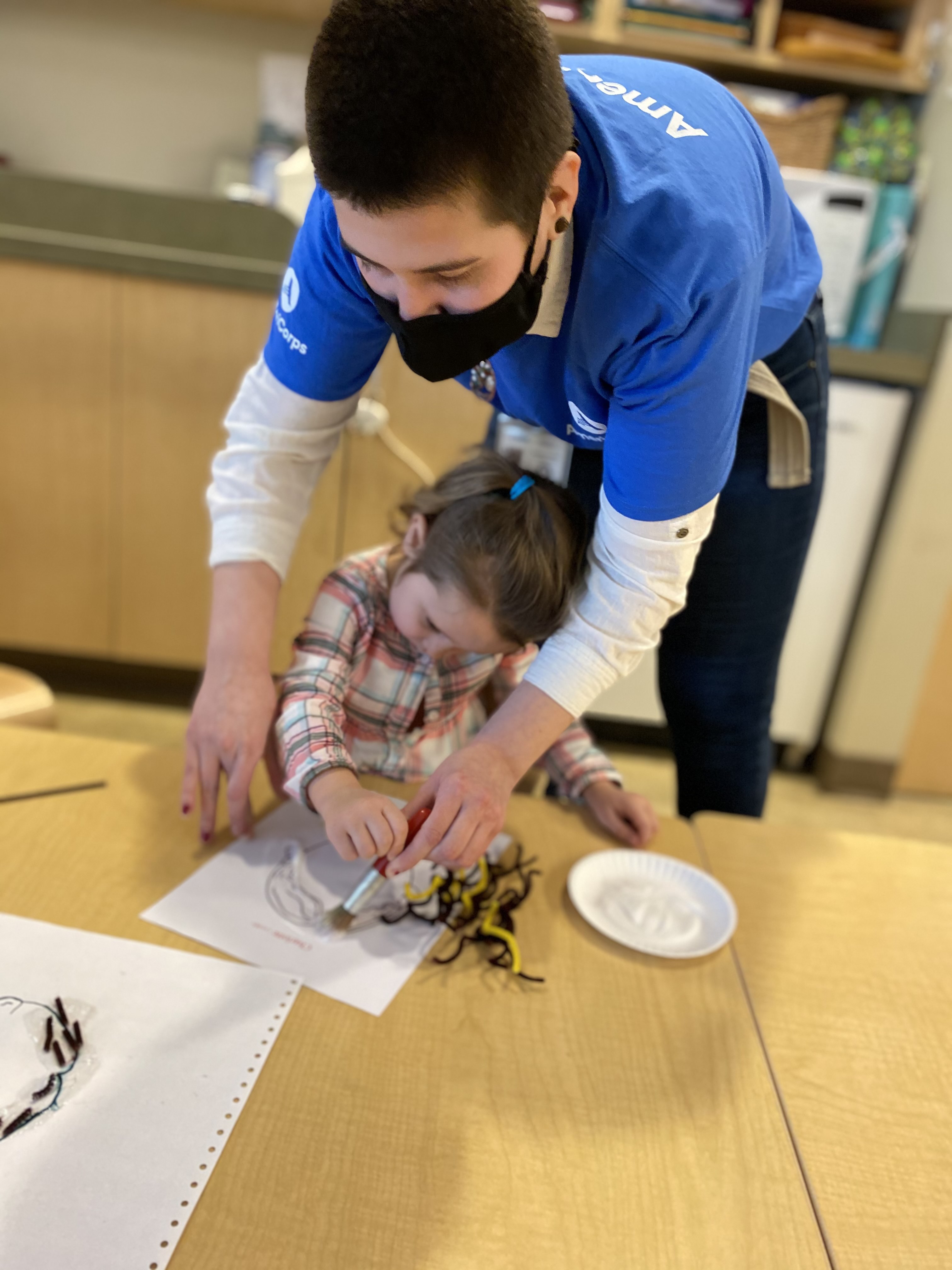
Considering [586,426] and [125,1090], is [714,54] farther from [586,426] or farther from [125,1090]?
[125,1090]

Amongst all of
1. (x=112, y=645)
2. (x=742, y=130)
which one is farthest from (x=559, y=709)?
(x=112, y=645)

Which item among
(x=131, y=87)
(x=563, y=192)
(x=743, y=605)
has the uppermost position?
(x=131, y=87)

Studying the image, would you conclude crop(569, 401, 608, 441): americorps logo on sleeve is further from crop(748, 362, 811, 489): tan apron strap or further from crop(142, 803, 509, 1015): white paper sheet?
crop(142, 803, 509, 1015): white paper sheet

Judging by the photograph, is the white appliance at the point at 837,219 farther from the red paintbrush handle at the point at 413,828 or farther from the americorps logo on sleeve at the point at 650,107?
the red paintbrush handle at the point at 413,828

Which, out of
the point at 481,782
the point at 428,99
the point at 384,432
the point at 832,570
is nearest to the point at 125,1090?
the point at 481,782

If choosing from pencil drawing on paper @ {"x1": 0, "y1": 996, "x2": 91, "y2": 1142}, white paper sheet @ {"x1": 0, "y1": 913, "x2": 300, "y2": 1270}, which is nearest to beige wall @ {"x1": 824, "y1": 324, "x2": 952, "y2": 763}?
white paper sheet @ {"x1": 0, "y1": 913, "x2": 300, "y2": 1270}

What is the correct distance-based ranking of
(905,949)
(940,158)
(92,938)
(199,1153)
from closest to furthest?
(199,1153), (92,938), (905,949), (940,158)

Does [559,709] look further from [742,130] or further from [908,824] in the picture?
[908,824]

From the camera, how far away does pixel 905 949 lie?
0.74m

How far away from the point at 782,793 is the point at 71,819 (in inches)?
66.8

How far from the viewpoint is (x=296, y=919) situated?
678mm

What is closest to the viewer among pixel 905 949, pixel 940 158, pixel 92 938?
pixel 92 938

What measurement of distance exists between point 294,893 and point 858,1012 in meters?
0.42

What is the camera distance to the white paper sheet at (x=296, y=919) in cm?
63
